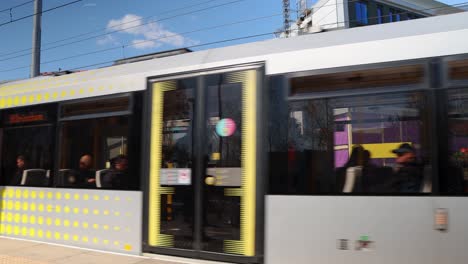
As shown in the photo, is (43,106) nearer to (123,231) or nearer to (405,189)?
(123,231)

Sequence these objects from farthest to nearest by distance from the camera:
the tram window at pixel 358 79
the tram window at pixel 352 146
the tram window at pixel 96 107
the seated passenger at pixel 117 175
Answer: the tram window at pixel 96 107
the seated passenger at pixel 117 175
the tram window at pixel 358 79
the tram window at pixel 352 146

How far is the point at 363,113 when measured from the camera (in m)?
4.80

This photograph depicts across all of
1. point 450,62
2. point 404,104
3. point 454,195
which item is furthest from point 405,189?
point 450,62

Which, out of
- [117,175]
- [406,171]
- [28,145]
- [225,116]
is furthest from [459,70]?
[28,145]

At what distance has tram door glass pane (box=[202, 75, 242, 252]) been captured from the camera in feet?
17.9

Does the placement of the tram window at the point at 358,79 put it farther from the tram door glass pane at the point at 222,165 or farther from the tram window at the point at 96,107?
the tram window at the point at 96,107

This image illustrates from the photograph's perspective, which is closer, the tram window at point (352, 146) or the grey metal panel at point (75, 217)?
the tram window at point (352, 146)

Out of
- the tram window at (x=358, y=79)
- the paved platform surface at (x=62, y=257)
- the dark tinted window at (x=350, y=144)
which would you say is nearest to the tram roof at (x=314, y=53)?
the tram window at (x=358, y=79)

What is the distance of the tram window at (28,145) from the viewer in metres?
7.43

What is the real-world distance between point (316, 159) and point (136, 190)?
2731 millimetres

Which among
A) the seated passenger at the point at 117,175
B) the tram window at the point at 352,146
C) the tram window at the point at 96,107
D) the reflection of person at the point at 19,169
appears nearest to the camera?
the tram window at the point at 352,146

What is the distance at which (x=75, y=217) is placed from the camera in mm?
6988

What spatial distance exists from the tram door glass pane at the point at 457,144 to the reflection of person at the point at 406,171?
24cm

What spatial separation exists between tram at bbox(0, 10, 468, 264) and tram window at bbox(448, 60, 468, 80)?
1 cm
